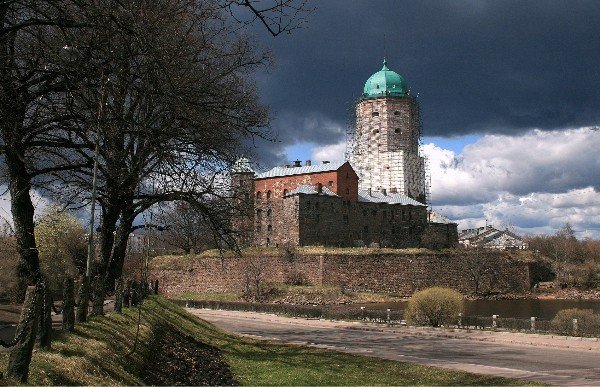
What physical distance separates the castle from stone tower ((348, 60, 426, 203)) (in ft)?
0.47

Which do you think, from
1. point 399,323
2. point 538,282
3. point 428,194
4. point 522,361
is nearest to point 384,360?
point 522,361

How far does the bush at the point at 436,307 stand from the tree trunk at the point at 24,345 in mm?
24916

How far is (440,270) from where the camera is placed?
70000 millimetres

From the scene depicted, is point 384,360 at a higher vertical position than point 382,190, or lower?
lower

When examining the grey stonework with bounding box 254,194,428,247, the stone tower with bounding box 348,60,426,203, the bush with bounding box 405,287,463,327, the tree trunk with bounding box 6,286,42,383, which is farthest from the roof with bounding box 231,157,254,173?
the stone tower with bounding box 348,60,426,203

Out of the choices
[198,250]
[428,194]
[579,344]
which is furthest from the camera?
[428,194]

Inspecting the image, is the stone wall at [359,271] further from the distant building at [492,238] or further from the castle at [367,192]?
the distant building at [492,238]

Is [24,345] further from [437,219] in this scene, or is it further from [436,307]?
[437,219]

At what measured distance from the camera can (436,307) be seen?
29.6 metres

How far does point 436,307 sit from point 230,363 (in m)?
16.6

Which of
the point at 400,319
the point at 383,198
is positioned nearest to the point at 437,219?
the point at 383,198

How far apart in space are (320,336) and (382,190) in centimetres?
5862

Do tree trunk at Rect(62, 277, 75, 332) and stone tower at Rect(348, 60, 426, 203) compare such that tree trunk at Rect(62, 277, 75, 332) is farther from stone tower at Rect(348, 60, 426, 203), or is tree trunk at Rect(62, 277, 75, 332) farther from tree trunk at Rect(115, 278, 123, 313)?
stone tower at Rect(348, 60, 426, 203)

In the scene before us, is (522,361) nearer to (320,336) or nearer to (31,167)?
(320,336)
